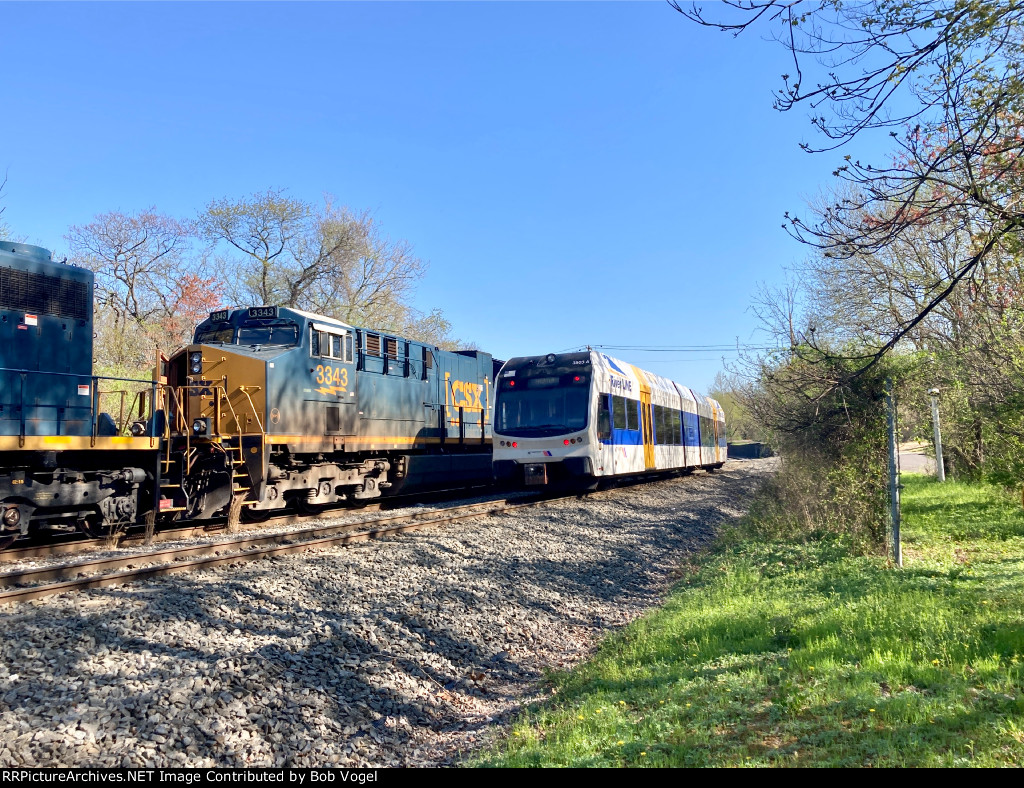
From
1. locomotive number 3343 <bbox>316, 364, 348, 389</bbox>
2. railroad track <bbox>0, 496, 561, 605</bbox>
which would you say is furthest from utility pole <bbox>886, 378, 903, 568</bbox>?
locomotive number 3343 <bbox>316, 364, 348, 389</bbox>

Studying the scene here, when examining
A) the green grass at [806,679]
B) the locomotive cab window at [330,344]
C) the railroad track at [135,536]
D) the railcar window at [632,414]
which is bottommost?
the green grass at [806,679]

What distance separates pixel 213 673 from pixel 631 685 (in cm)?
308

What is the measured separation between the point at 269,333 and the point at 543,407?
613 centimetres

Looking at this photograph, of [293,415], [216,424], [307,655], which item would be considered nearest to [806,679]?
[307,655]

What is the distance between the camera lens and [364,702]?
488 cm

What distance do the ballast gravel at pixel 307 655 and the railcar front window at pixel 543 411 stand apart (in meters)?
5.65

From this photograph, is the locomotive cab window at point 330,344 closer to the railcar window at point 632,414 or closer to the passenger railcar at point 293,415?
the passenger railcar at point 293,415

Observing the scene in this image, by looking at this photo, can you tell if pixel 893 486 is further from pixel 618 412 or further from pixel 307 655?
pixel 618 412

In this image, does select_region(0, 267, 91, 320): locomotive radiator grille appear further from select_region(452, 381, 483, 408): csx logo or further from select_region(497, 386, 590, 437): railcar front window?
select_region(452, 381, 483, 408): csx logo

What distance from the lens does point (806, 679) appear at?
4723mm

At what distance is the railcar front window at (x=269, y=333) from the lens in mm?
12133

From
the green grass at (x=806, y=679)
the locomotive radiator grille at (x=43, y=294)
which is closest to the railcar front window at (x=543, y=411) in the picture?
the green grass at (x=806, y=679)

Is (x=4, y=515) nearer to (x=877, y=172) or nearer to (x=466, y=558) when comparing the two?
(x=466, y=558)

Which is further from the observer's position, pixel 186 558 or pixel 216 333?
pixel 216 333
